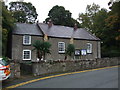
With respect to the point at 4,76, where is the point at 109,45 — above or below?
above

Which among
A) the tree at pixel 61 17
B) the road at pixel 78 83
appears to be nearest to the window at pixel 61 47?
the road at pixel 78 83

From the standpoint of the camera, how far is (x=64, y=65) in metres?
17.0

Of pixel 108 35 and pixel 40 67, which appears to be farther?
pixel 108 35

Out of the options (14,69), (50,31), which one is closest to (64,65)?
(14,69)

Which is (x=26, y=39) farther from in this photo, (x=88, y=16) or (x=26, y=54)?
(x=88, y=16)

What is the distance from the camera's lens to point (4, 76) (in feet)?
31.1

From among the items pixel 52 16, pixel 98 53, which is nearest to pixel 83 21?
pixel 52 16

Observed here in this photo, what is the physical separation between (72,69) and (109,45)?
82.0 ft

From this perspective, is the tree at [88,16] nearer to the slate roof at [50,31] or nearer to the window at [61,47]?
the slate roof at [50,31]

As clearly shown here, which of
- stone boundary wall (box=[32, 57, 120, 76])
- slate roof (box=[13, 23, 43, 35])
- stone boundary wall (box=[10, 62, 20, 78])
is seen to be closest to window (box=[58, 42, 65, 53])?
slate roof (box=[13, 23, 43, 35])

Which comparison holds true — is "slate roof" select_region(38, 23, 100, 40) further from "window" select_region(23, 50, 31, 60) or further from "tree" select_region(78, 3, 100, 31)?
"tree" select_region(78, 3, 100, 31)

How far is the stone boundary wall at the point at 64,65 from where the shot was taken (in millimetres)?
14347

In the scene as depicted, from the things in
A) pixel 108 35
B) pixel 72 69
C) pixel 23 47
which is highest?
pixel 108 35

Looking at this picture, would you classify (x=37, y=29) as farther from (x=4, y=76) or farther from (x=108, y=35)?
(x=4, y=76)
